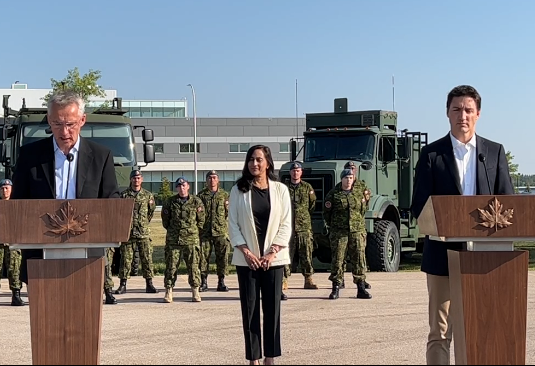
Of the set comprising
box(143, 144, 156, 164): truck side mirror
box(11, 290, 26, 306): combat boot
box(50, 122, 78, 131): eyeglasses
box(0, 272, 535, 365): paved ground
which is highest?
box(143, 144, 156, 164): truck side mirror

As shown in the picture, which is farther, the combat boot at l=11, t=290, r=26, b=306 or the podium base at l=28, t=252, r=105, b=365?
the combat boot at l=11, t=290, r=26, b=306

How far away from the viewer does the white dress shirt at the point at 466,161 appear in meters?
5.07

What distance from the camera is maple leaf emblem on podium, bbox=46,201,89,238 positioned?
13.9 ft

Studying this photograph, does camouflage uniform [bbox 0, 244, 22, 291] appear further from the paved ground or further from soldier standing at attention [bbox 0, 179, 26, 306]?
the paved ground

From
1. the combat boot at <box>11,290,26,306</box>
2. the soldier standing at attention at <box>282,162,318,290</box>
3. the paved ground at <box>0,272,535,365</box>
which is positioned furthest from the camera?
the soldier standing at attention at <box>282,162,318,290</box>

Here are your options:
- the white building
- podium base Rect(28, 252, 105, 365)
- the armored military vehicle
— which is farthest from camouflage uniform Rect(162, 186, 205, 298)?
the white building

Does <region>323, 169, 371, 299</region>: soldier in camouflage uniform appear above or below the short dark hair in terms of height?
below

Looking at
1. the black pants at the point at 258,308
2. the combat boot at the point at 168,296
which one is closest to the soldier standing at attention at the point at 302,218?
the combat boot at the point at 168,296

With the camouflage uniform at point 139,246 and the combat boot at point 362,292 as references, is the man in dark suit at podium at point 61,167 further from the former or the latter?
the camouflage uniform at point 139,246

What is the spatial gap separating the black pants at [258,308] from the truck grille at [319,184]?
9.95 m

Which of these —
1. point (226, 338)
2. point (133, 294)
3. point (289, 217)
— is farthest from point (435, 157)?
point (133, 294)

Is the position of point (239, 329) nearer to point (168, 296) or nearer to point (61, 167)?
point (168, 296)

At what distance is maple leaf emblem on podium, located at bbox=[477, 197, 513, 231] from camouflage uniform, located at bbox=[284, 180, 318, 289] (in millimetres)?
8959

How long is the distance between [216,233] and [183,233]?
1.34m
